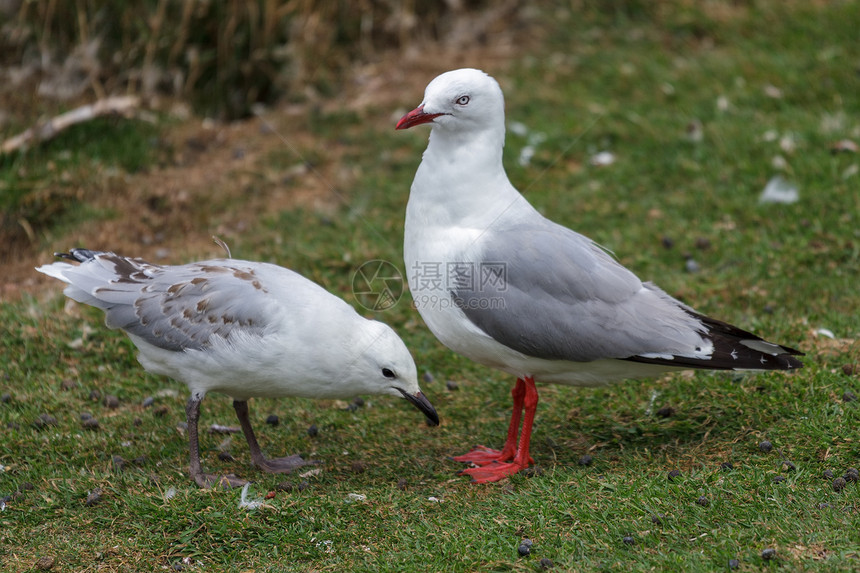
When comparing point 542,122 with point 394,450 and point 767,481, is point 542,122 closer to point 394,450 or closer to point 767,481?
point 394,450

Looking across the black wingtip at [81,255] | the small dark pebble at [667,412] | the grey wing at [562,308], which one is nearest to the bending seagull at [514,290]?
the grey wing at [562,308]

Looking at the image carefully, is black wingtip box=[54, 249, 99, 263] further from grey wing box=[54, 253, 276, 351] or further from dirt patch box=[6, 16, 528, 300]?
→ dirt patch box=[6, 16, 528, 300]

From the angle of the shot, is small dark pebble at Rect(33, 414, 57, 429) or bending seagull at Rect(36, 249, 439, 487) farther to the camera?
small dark pebble at Rect(33, 414, 57, 429)

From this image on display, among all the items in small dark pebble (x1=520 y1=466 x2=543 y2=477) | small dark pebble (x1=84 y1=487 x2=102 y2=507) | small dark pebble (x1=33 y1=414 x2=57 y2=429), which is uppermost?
small dark pebble (x1=520 y1=466 x2=543 y2=477)

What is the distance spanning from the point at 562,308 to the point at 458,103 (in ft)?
3.89

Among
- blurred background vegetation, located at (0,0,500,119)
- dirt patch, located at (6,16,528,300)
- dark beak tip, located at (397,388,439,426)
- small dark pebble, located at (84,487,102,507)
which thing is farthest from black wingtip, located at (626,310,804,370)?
blurred background vegetation, located at (0,0,500,119)

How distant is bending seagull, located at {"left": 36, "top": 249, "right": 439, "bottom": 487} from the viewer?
15.4 ft

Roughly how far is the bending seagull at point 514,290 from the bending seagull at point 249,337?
1.32ft

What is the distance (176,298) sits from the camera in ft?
16.0

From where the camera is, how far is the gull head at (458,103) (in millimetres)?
4809

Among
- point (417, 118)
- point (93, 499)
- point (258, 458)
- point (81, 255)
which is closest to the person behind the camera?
point (93, 499)

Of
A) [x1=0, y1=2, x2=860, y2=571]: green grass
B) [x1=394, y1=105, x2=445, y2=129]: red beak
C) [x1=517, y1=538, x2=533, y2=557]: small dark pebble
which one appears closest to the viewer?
[x1=517, y1=538, x2=533, y2=557]: small dark pebble

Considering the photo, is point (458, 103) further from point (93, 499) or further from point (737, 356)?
point (93, 499)

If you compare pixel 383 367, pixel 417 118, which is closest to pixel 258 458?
pixel 383 367
